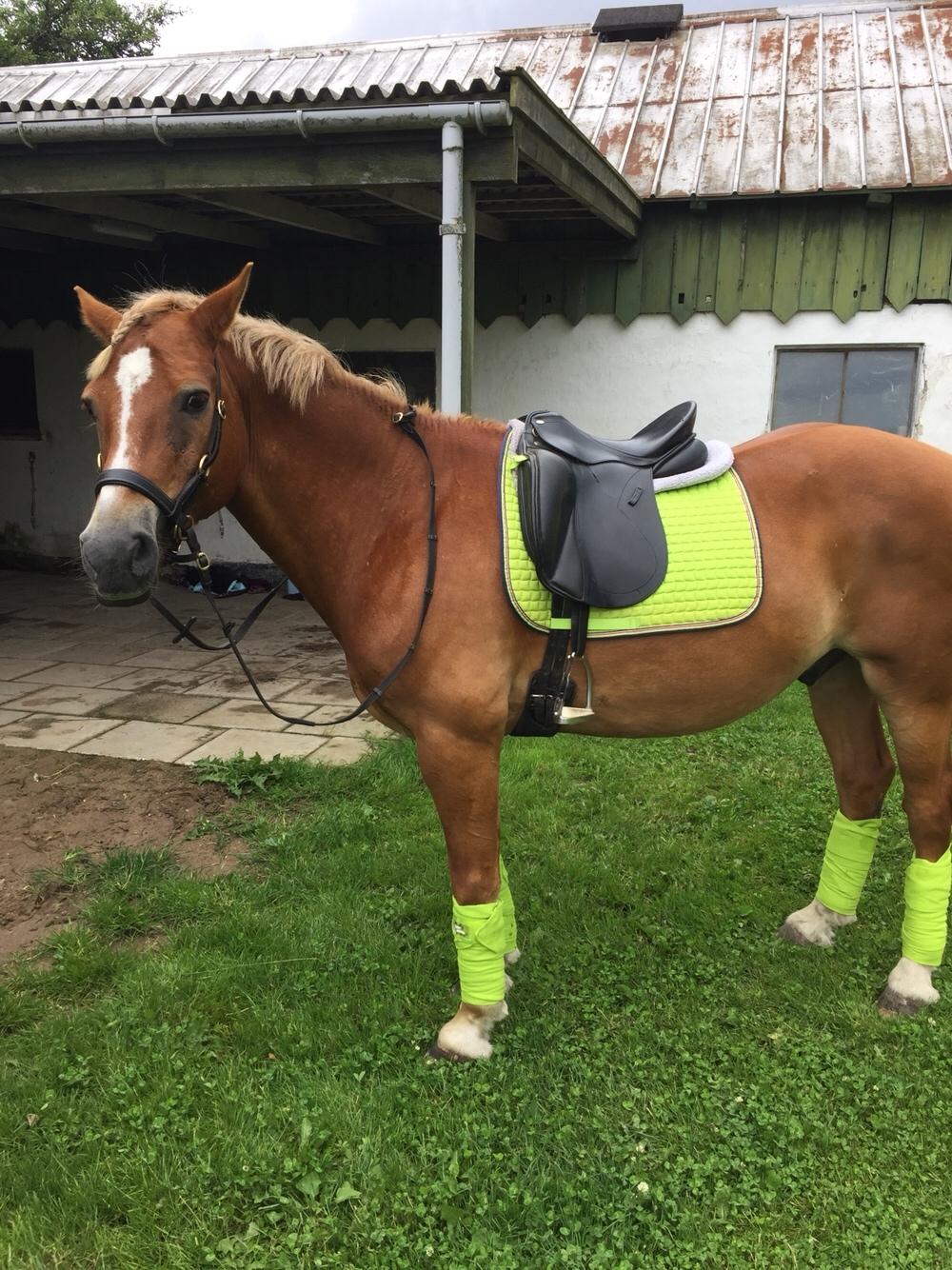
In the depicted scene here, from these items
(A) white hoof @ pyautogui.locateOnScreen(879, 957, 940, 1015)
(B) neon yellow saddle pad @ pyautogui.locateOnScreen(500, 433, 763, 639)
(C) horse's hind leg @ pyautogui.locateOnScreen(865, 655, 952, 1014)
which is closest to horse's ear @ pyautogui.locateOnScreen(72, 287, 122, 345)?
(B) neon yellow saddle pad @ pyautogui.locateOnScreen(500, 433, 763, 639)

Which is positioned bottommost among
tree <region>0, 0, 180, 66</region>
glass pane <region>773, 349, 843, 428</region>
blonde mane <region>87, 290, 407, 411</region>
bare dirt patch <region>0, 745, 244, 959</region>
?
bare dirt patch <region>0, 745, 244, 959</region>

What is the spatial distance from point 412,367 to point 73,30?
19355 millimetres

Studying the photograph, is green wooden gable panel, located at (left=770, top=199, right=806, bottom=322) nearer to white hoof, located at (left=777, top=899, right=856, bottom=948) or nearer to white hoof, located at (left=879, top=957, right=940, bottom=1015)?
white hoof, located at (left=777, top=899, right=856, bottom=948)

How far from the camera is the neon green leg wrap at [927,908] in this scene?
255 centimetres

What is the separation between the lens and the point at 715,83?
7.73m

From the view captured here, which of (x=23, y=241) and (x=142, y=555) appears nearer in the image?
(x=142, y=555)

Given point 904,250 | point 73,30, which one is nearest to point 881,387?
point 904,250

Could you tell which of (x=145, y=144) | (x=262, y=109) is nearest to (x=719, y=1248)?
(x=262, y=109)

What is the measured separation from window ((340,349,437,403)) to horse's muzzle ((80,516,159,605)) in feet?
20.6

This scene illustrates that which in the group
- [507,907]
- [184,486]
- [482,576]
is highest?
[184,486]

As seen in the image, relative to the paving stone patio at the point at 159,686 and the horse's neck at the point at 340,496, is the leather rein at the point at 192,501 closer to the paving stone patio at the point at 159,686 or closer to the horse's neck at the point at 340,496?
the horse's neck at the point at 340,496

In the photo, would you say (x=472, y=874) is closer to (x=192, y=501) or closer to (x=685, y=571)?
(x=685, y=571)

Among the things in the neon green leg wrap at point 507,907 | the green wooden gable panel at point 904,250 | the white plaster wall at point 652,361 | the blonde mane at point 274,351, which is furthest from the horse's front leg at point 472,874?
the green wooden gable panel at point 904,250

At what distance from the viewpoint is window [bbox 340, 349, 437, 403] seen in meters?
7.79
